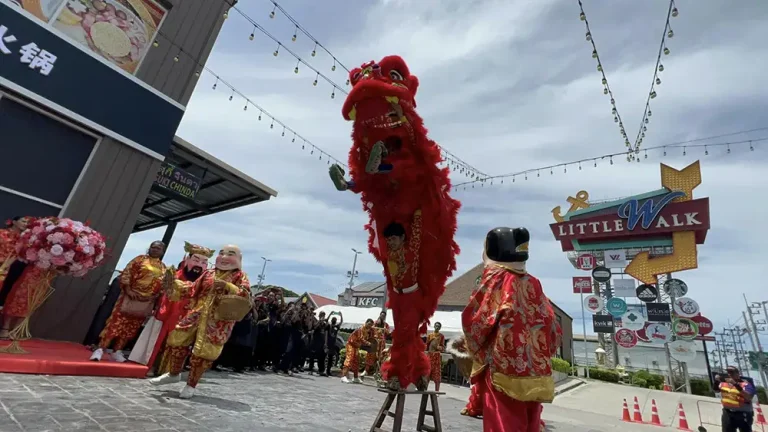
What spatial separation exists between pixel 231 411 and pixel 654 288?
79.1 ft

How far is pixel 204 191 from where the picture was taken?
32.8 feet

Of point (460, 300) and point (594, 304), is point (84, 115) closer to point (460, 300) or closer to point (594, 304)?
point (460, 300)

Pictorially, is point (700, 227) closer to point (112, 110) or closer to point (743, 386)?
point (743, 386)

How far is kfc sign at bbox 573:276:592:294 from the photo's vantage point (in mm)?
22953

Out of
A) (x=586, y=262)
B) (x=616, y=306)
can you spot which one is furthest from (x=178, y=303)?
(x=586, y=262)

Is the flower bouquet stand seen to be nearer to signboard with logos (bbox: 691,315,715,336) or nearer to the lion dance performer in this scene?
the lion dance performer

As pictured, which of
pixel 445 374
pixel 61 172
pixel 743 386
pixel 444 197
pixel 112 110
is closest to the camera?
pixel 444 197

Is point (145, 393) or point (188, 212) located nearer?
point (145, 393)

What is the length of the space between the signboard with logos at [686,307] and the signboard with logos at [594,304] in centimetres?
346

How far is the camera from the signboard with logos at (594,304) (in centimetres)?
2172

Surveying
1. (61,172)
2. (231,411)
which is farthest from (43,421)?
(61,172)

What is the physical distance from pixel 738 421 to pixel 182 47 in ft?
42.3

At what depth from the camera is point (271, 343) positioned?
27.7ft

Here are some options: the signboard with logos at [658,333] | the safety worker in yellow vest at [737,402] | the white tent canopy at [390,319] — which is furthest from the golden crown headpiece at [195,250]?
the signboard with logos at [658,333]
